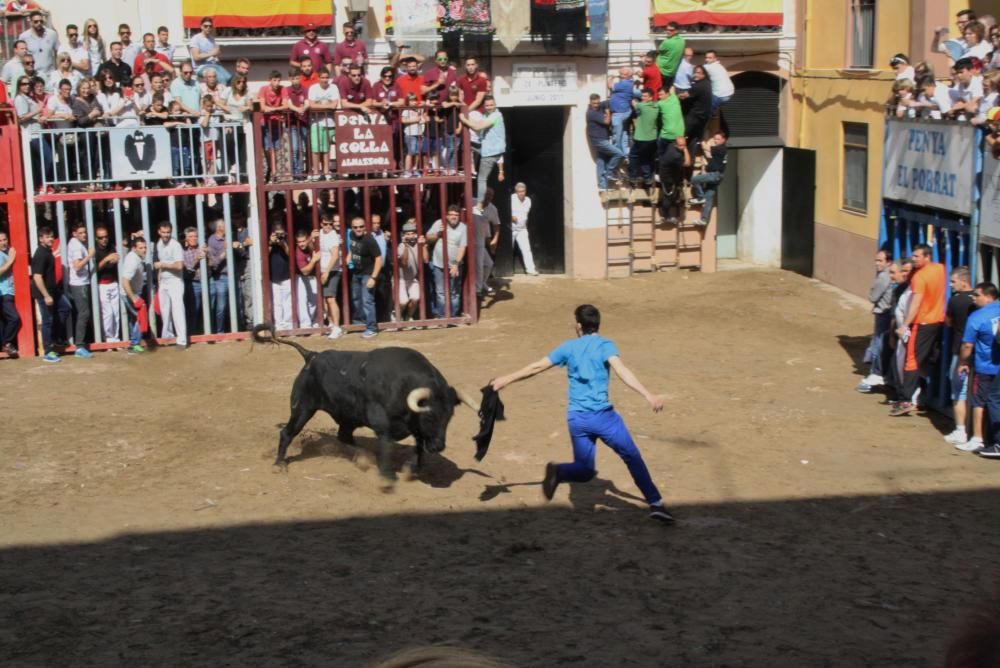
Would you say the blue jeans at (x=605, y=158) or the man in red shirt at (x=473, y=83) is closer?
the man in red shirt at (x=473, y=83)

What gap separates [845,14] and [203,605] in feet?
55.1

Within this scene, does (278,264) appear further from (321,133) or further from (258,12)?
(258,12)

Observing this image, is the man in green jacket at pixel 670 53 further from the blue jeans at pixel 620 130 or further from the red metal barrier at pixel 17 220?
the red metal barrier at pixel 17 220

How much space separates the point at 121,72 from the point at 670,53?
907 cm

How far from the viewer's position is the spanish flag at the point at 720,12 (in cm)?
2298

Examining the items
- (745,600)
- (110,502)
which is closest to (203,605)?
(110,502)

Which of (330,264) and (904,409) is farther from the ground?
(330,264)

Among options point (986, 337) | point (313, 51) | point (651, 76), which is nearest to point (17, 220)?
point (313, 51)

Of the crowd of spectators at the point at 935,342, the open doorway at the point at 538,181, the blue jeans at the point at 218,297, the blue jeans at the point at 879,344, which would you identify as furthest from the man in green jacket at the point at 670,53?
the blue jeans at the point at 218,297

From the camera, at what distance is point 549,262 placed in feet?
79.2

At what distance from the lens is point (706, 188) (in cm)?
2331

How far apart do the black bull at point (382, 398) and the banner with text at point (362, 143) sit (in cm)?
718

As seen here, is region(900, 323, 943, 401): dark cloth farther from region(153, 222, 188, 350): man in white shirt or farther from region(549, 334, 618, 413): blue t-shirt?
region(153, 222, 188, 350): man in white shirt

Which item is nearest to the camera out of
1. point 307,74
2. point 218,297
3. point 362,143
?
point 218,297
